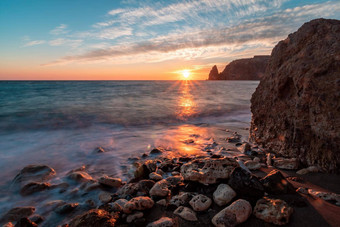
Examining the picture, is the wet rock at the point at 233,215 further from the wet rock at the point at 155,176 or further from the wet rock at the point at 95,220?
the wet rock at the point at 155,176

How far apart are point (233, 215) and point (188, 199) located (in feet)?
2.23

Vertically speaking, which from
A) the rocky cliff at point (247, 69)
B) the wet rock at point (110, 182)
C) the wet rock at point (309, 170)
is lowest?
the wet rock at point (110, 182)

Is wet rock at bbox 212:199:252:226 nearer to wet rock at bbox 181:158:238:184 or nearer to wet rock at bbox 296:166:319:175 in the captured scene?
wet rock at bbox 181:158:238:184

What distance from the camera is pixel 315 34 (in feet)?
13.2

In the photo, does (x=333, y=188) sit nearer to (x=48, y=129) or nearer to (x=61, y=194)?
(x=61, y=194)

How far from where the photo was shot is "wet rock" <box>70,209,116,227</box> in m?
2.21

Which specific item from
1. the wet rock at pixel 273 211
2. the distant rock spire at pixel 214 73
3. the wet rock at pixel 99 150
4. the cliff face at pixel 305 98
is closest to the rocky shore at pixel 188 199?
the wet rock at pixel 273 211

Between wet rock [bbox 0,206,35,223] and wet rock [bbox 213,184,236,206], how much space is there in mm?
2792

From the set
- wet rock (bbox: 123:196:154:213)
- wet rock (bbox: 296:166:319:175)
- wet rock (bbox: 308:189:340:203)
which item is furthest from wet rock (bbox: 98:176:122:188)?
wet rock (bbox: 296:166:319:175)

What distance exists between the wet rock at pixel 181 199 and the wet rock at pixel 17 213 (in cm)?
219

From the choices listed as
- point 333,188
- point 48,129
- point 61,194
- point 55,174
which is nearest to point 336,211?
point 333,188

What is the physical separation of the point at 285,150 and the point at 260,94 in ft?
6.27

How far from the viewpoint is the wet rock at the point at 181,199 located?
2.59m

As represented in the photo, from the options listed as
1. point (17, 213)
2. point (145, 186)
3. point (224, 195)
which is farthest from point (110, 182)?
point (224, 195)
